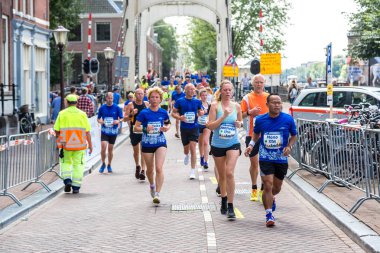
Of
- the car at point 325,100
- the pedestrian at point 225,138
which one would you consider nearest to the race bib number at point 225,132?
the pedestrian at point 225,138

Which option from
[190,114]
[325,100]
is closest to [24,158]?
[190,114]

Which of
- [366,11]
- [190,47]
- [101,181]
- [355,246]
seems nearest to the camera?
[355,246]

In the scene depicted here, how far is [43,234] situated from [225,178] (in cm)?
263

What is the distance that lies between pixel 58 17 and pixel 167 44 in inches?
3230

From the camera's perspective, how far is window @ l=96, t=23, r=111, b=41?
3145 inches

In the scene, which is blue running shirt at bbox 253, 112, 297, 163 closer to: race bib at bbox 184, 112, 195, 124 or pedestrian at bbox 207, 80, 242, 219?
pedestrian at bbox 207, 80, 242, 219

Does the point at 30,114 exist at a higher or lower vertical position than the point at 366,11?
lower

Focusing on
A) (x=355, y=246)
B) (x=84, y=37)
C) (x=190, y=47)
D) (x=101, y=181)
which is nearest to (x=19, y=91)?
(x=101, y=181)

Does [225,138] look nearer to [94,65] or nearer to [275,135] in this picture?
[275,135]

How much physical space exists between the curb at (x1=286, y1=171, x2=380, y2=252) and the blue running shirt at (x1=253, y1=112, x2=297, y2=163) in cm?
106

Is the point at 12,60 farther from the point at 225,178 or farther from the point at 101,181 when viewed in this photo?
the point at 225,178

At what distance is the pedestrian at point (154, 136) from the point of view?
11.6 metres

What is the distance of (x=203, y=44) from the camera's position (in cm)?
8381

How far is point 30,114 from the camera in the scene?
29.0 metres
